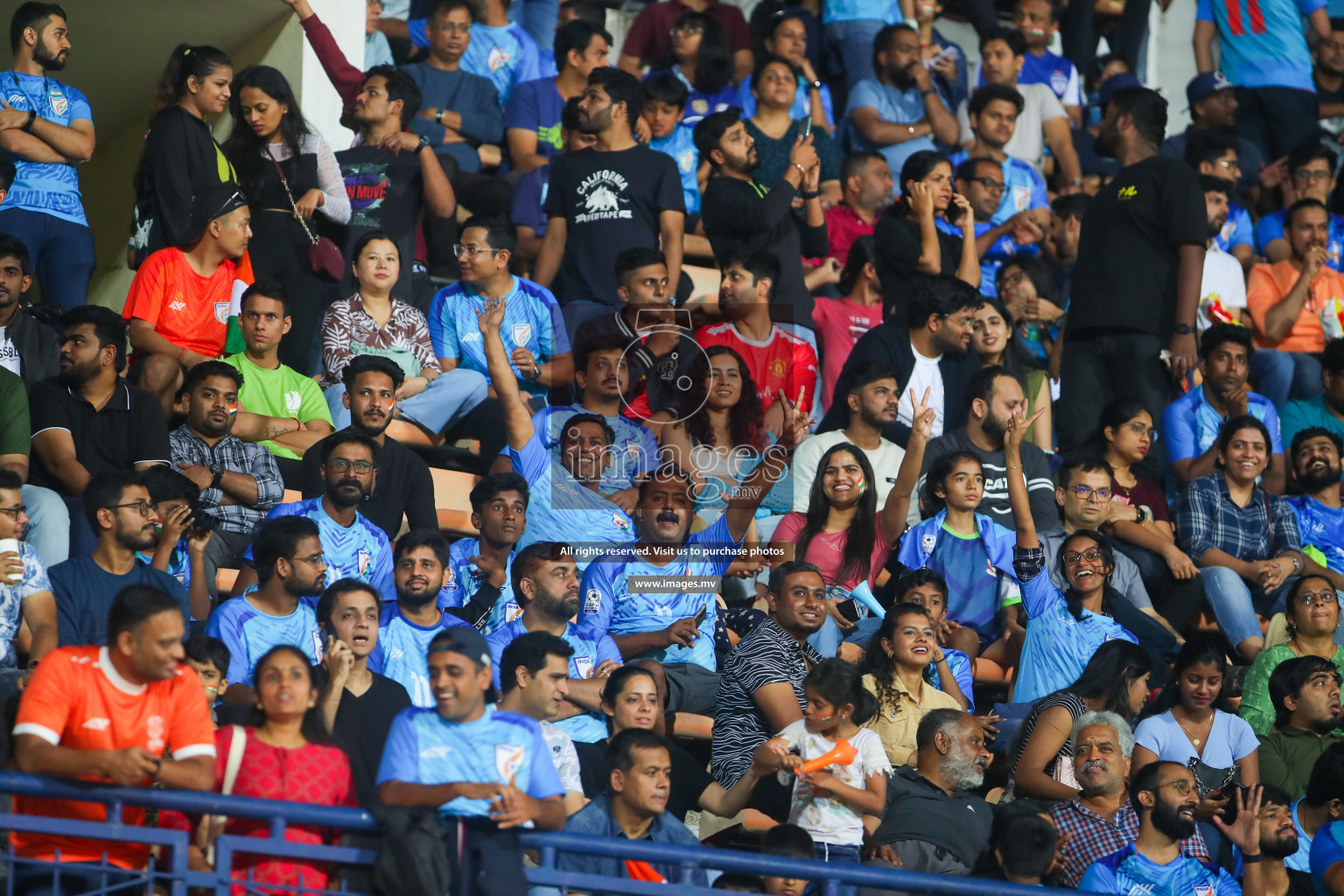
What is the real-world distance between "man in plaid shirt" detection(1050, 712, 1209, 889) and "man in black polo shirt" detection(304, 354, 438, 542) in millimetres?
2764

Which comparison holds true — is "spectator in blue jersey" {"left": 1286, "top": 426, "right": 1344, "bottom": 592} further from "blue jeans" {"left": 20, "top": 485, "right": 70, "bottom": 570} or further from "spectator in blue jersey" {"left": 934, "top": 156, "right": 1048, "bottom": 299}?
"blue jeans" {"left": 20, "top": 485, "right": 70, "bottom": 570}

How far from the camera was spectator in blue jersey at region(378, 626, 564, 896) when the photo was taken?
4715 millimetres

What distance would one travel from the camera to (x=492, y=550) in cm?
717

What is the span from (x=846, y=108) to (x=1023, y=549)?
15.8ft

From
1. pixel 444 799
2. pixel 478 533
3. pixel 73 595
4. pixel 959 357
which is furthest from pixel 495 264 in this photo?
pixel 444 799

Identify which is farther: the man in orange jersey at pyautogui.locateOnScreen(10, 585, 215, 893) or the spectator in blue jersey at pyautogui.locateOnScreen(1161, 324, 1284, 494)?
the spectator in blue jersey at pyautogui.locateOnScreen(1161, 324, 1284, 494)

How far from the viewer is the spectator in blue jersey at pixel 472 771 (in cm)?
471

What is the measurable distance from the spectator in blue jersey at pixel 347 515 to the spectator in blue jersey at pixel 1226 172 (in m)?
6.10

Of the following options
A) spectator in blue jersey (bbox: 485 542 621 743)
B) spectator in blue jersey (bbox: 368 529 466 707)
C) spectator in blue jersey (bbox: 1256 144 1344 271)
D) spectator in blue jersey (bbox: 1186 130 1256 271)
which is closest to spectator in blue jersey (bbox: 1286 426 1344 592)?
spectator in blue jersey (bbox: 1186 130 1256 271)

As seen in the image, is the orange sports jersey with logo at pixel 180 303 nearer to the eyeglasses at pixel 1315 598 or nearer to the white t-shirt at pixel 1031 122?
the eyeglasses at pixel 1315 598

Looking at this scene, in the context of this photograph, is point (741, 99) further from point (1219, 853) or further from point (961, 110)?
point (1219, 853)

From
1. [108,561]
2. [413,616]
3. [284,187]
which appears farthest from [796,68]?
[108,561]

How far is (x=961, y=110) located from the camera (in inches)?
464

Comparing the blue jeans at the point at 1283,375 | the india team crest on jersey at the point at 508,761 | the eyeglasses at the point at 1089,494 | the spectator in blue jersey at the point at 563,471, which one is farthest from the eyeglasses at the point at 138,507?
the blue jeans at the point at 1283,375
